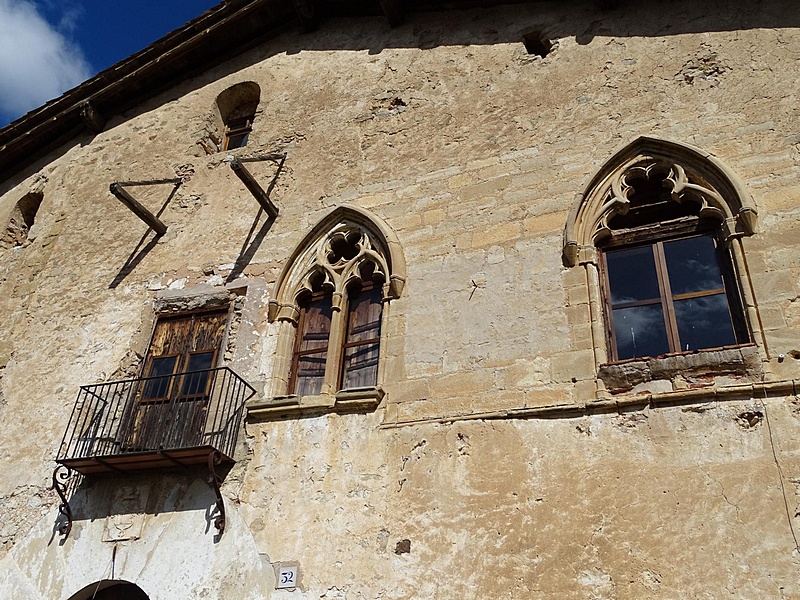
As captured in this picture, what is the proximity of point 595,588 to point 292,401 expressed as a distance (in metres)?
2.77

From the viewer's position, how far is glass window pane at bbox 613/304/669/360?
5.48m

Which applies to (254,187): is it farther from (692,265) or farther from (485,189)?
(692,265)

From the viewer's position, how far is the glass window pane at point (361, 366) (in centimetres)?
636

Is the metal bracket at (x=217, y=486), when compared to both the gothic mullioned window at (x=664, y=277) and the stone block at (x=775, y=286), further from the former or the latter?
the stone block at (x=775, y=286)

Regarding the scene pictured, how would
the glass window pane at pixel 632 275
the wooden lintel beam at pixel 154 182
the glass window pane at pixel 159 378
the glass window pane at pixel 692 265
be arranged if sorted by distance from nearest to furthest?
the glass window pane at pixel 692 265
the glass window pane at pixel 632 275
the glass window pane at pixel 159 378
the wooden lintel beam at pixel 154 182

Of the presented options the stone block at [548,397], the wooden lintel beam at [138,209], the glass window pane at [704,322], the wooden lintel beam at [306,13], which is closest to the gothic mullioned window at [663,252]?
the glass window pane at [704,322]

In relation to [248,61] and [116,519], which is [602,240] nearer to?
[116,519]

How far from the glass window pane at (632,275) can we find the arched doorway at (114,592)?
179 inches

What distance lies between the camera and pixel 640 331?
221 inches

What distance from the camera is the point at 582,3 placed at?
304 inches

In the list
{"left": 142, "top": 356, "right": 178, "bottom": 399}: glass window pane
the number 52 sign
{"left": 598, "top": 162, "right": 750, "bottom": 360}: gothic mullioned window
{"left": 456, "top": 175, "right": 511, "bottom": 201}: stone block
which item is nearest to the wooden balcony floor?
{"left": 142, "top": 356, "right": 178, "bottom": 399}: glass window pane

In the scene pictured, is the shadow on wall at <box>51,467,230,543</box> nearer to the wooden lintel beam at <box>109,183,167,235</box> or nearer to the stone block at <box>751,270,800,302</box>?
the wooden lintel beam at <box>109,183,167,235</box>

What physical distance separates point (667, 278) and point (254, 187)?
3970mm

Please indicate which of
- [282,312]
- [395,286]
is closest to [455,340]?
[395,286]
